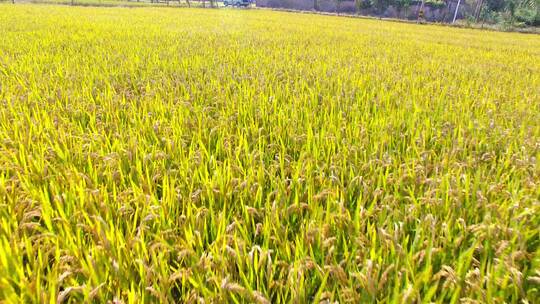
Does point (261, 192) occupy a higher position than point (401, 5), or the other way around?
point (401, 5)

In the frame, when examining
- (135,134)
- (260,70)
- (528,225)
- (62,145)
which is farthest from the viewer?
(260,70)

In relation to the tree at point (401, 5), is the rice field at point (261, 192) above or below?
below

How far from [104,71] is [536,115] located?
13.6 feet

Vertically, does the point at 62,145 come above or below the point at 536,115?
above

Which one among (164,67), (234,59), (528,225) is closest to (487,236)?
(528,225)

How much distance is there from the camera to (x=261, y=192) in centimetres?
128

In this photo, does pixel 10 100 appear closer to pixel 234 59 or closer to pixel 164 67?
pixel 164 67

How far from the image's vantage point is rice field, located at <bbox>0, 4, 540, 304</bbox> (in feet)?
2.85

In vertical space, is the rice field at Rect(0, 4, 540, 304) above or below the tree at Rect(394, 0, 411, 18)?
below

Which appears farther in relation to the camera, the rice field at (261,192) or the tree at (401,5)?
the tree at (401,5)

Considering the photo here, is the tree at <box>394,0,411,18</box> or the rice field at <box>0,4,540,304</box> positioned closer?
the rice field at <box>0,4,540,304</box>

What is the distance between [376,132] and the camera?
6.63 ft

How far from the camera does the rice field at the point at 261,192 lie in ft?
2.85

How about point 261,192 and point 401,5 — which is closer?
point 261,192
